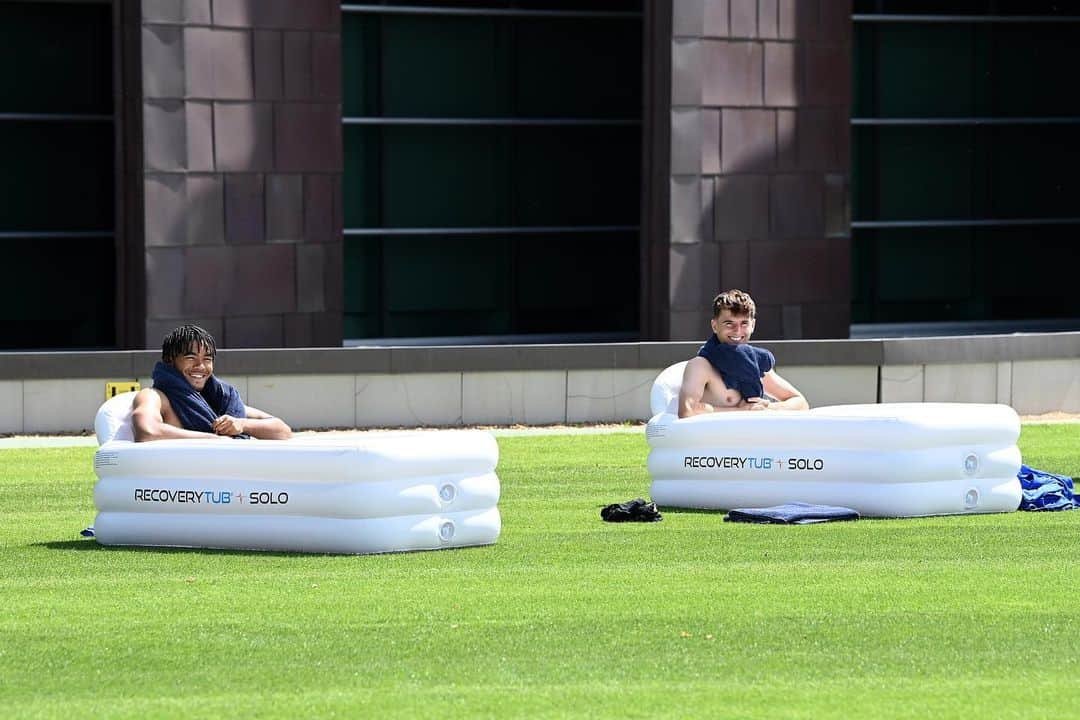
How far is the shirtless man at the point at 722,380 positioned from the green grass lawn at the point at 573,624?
3.13 ft

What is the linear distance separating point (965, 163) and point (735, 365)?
12.2 meters

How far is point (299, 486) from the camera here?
11922 millimetres

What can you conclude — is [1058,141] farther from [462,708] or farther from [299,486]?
[462,708]

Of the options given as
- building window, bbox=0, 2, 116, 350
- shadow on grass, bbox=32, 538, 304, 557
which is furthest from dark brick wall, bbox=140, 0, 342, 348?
shadow on grass, bbox=32, 538, 304, 557

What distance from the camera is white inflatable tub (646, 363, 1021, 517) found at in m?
13.6

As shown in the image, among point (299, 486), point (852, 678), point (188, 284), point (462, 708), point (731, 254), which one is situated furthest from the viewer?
point (731, 254)

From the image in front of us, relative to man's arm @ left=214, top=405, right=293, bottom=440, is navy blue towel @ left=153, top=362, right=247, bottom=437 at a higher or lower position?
higher

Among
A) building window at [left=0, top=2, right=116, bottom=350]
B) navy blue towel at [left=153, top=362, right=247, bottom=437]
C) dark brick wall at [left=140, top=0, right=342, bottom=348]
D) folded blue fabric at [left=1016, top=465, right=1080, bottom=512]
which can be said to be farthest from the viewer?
building window at [left=0, top=2, right=116, bottom=350]

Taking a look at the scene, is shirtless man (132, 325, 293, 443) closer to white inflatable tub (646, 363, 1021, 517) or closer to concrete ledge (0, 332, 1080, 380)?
white inflatable tub (646, 363, 1021, 517)

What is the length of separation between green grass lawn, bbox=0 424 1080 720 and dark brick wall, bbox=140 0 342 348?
7549mm

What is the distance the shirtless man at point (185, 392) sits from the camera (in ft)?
41.2

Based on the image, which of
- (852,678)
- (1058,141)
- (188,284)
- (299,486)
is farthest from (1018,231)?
(852,678)

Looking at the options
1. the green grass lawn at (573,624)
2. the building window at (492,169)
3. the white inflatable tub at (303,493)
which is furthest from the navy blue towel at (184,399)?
the building window at (492,169)

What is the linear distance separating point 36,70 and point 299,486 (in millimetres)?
11344
